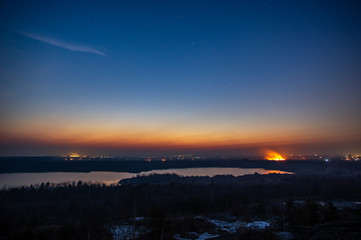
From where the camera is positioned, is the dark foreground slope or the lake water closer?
the dark foreground slope

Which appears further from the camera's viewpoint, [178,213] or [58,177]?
[58,177]

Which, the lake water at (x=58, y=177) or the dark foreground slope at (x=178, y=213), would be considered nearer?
the dark foreground slope at (x=178, y=213)

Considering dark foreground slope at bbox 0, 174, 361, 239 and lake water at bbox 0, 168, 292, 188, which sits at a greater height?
dark foreground slope at bbox 0, 174, 361, 239

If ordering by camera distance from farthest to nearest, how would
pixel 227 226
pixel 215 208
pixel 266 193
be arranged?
pixel 266 193, pixel 215 208, pixel 227 226

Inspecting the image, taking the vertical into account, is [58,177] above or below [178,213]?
below

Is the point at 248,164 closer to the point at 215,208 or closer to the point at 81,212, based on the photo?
the point at 215,208

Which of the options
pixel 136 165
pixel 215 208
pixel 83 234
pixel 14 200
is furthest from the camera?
pixel 136 165

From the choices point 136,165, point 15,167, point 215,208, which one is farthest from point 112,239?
point 15,167

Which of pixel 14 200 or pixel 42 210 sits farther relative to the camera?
pixel 14 200
